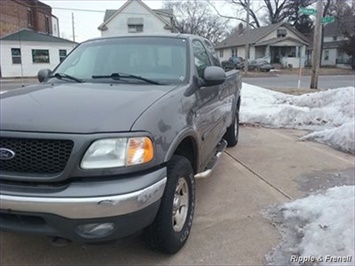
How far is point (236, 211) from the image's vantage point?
4129mm

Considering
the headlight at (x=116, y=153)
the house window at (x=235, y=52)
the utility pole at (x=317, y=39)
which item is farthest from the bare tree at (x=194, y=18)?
the headlight at (x=116, y=153)

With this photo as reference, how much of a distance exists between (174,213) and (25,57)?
111ft

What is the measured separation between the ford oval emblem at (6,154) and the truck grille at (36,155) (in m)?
0.02

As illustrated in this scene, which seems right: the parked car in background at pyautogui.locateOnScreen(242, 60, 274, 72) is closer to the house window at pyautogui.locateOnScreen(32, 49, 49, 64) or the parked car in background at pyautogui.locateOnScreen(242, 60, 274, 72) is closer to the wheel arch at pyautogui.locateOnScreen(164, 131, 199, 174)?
the house window at pyautogui.locateOnScreen(32, 49, 49, 64)

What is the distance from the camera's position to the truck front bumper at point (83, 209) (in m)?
2.45

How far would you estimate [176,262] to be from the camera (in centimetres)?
313

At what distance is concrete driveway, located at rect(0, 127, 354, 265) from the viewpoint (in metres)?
3.20

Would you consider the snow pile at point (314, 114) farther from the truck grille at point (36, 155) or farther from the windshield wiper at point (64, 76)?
the truck grille at point (36, 155)

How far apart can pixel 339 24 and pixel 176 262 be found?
204 feet

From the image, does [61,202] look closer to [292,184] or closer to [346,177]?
[292,184]

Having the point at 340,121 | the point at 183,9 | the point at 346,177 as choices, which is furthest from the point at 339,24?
the point at 346,177

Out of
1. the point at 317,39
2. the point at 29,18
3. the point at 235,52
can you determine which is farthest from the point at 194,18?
the point at 317,39

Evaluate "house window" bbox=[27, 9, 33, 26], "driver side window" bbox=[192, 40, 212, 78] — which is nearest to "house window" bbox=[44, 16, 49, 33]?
"house window" bbox=[27, 9, 33, 26]

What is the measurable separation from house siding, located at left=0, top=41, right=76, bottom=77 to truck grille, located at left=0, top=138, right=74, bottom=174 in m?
31.7
